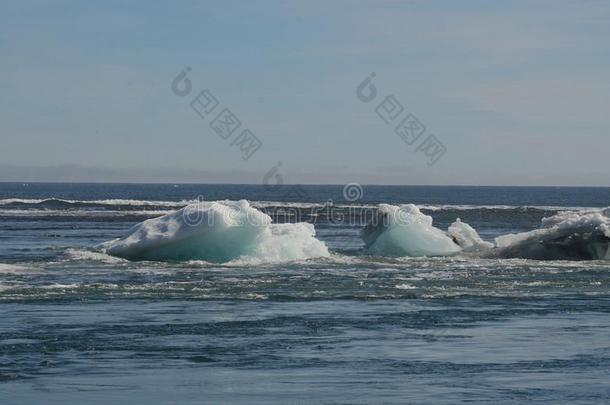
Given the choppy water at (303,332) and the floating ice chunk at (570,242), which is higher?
the floating ice chunk at (570,242)

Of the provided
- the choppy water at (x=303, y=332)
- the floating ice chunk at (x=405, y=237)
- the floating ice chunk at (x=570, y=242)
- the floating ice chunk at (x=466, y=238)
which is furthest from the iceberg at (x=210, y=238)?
the floating ice chunk at (x=570, y=242)

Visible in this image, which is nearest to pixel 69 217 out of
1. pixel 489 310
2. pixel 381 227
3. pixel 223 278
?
pixel 381 227

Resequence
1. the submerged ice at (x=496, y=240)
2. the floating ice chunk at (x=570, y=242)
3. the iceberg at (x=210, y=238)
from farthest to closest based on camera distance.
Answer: the submerged ice at (x=496, y=240) < the floating ice chunk at (x=570, y=242) < the iceberg at (x=210, y=238)

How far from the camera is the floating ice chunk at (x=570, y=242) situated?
34438 mm

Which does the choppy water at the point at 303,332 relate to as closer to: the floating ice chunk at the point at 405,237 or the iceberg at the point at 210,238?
the iceberg at the point at 210,238

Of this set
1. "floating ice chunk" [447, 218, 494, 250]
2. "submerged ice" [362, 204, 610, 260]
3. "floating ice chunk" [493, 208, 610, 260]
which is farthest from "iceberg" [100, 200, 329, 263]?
"floating ice chunk" [493, 208, 610, 260]

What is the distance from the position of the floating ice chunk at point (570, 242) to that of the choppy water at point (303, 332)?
5.55 feet

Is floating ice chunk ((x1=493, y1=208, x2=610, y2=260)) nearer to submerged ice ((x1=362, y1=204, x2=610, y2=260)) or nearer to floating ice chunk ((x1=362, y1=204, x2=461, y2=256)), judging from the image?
submerged ice ((x1=362, y1=204, x2=610, y2=260))

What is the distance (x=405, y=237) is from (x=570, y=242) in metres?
5.31

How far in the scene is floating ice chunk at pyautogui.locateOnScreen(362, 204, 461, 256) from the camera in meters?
36.7

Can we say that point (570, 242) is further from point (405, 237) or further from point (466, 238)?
point (405, 237)

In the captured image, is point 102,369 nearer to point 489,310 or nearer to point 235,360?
point 235,360

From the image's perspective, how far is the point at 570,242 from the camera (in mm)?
34812

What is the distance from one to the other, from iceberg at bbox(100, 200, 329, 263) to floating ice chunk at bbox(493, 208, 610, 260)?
7257mm
